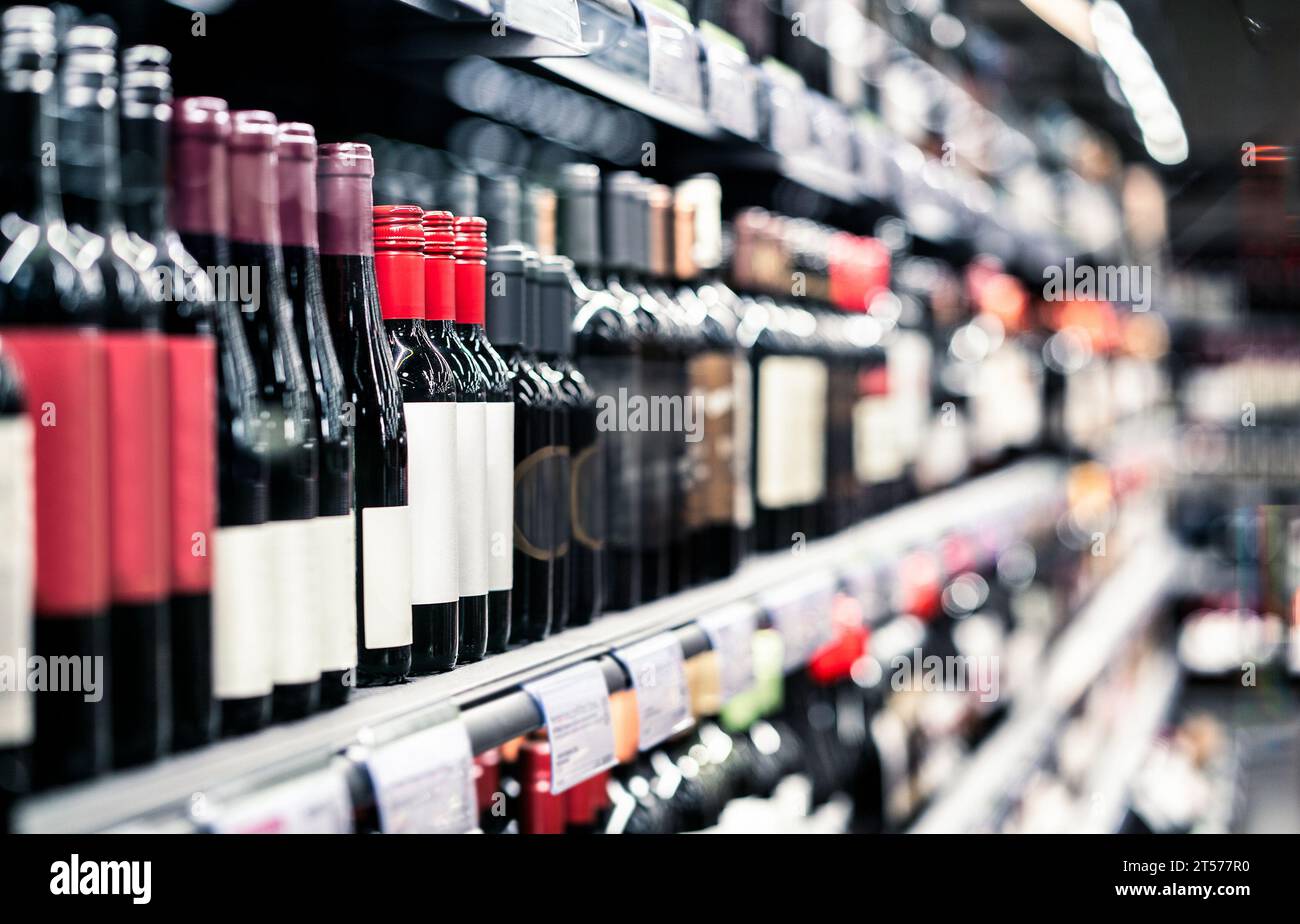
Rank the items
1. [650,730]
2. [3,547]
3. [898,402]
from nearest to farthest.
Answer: [3,547] → [650,730] → [898,402]

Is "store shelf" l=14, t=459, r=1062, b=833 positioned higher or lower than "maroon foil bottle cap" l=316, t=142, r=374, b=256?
lower

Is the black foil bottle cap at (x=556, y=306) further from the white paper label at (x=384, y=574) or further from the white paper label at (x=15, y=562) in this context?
the white paper label at (x=15, y=562)

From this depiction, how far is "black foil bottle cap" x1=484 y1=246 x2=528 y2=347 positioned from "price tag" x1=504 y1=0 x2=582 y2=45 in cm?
20

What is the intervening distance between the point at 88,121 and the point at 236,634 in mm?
324

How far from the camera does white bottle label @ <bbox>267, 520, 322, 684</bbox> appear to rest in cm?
92

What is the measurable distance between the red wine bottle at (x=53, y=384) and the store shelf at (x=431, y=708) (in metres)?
0.04

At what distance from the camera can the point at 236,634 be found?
883mm

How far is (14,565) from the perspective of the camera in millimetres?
703

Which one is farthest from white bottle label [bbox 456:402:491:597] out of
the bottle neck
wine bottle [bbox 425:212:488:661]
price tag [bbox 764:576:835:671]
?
price tag [bbox 764:576:835:671]

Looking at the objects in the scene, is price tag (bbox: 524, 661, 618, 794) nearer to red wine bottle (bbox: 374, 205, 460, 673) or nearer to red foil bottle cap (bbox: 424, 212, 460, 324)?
red wine bottle (bbox: 374, 205, 460, 673)

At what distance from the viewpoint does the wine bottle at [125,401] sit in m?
0.77

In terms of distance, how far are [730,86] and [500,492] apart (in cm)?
71
